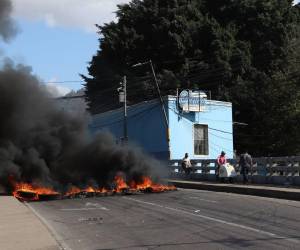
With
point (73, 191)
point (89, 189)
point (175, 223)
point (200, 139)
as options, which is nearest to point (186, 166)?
point (200, 139)

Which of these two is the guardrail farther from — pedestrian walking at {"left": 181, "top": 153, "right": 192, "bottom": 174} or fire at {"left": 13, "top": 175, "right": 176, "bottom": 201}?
fire at {"left": 13, "top": 175, "right": 176, "bottom": 201}

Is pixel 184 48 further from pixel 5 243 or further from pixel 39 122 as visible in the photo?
pixel 5 243

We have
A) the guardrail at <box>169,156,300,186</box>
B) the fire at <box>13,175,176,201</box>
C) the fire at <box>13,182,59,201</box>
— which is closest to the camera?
the fire at <box>13,182,59,201</box>

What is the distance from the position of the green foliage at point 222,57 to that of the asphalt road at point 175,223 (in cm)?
2764

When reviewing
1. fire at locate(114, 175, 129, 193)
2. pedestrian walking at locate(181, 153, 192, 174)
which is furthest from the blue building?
fire at locate(114, 175, 129, 193)

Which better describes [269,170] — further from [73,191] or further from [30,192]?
[30,192]

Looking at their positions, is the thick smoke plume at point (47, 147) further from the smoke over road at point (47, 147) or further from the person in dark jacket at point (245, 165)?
the person in dark jacket at point (245, 165)

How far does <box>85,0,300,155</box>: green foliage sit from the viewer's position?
46844 millimetres

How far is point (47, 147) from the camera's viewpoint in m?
26.1

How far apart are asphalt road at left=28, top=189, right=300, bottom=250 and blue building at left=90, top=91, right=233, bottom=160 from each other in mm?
17661

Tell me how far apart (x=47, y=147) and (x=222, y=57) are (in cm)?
2579

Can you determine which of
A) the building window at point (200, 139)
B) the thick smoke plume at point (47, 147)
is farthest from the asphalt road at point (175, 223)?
the building window at point (200, 139)

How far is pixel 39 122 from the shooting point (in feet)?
88.5

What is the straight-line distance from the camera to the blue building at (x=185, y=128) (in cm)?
3806
